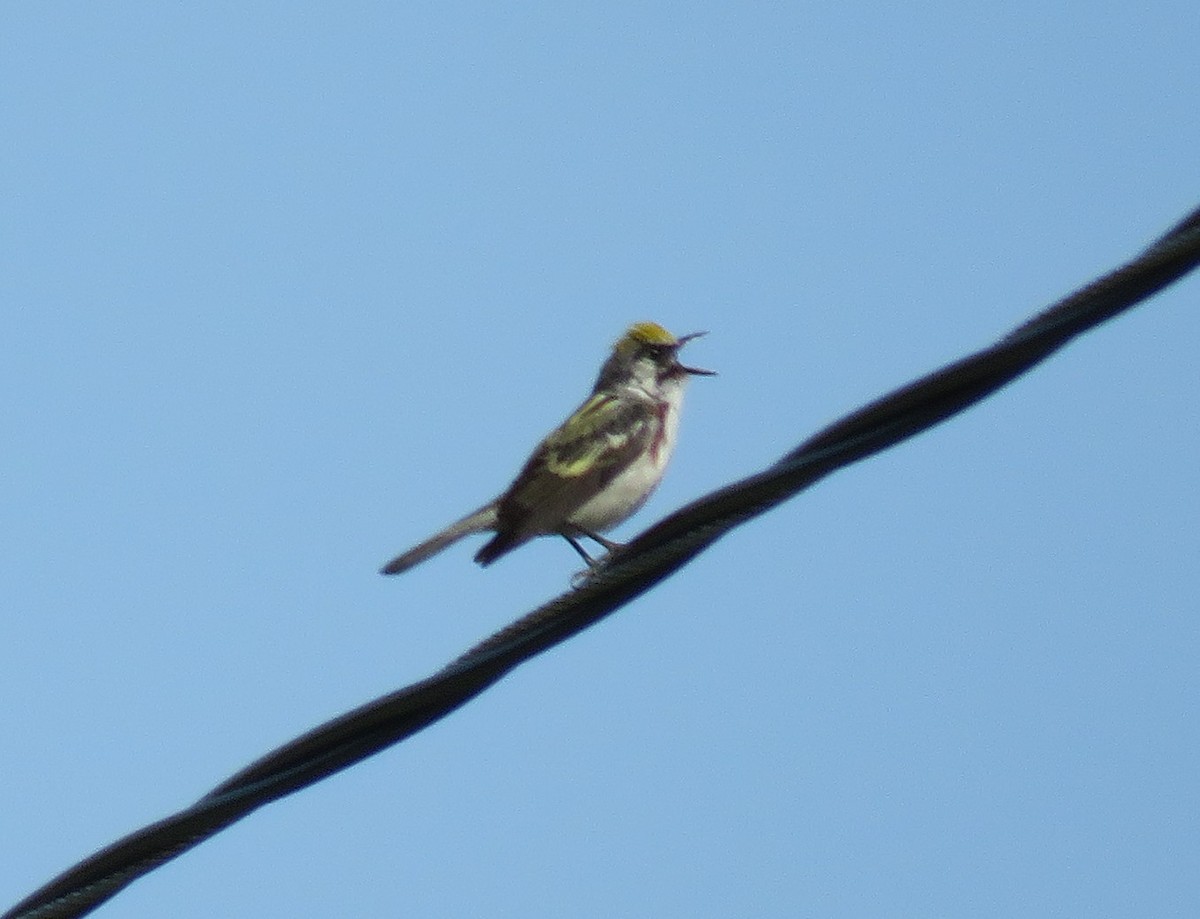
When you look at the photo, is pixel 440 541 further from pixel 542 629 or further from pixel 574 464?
pixel 542 629

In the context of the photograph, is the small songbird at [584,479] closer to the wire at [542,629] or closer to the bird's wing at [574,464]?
the bird's wing at [574,464]

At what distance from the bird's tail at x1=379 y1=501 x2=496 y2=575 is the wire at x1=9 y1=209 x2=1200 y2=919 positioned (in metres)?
6.44

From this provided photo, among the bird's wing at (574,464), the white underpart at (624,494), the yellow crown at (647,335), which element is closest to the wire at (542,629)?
the bird's wing at (574,464)

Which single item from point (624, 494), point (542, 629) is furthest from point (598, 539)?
point (542, 629)

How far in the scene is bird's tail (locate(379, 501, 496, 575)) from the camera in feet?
36.4

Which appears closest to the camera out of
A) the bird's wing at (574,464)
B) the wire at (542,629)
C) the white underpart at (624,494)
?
the wire at (542,629)

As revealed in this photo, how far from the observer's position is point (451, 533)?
36.5ft

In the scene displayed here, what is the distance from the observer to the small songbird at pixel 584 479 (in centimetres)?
1045

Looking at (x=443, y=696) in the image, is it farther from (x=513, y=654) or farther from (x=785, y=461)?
(x=785, y=461)

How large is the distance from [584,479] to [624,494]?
0.24 m

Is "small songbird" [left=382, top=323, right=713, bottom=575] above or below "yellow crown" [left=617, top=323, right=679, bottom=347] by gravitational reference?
below

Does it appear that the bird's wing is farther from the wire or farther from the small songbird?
the wire

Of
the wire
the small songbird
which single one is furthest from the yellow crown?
the wire

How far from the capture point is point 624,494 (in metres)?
10.6
